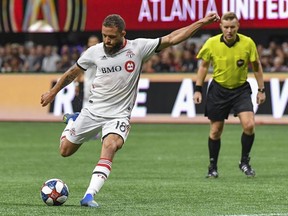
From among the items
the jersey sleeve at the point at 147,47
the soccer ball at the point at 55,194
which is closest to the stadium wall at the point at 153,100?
the jersey sleeve at the point at 147,47

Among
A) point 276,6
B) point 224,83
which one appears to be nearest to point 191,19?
point 276,6

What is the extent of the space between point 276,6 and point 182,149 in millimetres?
7885

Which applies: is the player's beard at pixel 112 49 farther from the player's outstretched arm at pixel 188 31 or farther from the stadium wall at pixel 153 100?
the stadium wall at pixel 153 100

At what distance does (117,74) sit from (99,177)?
1.25 metres

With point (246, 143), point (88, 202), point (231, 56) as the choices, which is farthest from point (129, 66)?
point (246, 143)

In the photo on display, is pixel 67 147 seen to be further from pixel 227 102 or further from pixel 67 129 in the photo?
pixel 227 102

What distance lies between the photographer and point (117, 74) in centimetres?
1130

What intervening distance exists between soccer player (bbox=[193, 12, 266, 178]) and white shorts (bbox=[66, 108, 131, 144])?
11.0ft

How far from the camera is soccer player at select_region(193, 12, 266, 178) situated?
48.1 ft

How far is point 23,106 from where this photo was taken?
2806 cm

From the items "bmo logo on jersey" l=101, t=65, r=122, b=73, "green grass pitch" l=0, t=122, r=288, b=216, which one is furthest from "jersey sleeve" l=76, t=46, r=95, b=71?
"green grass pitch" l=0, t=122, r=288, b=216

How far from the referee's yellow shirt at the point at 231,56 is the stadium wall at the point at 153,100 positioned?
9.75m

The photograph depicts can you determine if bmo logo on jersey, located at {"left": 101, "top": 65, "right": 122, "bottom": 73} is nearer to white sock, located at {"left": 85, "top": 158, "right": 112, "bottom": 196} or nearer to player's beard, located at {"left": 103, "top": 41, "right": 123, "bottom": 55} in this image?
player's beard, located at {"left": 103, "top": 41, "right": 123, "bottom": 55}

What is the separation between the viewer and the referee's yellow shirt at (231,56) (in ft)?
48.1
